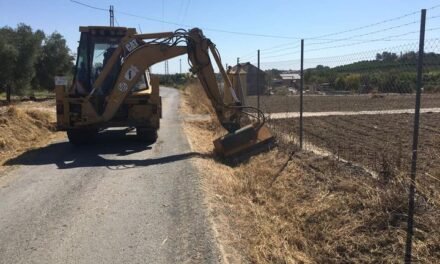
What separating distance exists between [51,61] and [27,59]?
700 centimetres

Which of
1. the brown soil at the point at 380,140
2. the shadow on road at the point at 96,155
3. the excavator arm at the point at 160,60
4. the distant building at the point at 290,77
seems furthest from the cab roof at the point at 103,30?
the distant building at the point at 290,77

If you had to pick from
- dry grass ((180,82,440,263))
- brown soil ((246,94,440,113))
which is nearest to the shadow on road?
dry grass ((180,82,440,263))

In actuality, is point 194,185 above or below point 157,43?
below

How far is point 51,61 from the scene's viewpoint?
4425 centimetres

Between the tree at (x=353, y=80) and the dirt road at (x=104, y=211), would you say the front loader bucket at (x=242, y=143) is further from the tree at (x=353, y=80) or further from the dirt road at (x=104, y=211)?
the tree at (x=353, y=80)

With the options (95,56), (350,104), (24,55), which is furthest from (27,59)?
(95,56)

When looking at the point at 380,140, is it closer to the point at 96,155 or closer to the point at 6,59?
the point at 96,155

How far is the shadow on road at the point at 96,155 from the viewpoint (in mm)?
10958

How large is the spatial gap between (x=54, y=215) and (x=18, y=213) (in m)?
0.55

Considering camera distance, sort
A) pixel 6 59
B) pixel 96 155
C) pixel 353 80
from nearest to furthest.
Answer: pixel 96 155, pixel 353 80, pixel 6 59

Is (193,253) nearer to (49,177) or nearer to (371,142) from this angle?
(49,177)

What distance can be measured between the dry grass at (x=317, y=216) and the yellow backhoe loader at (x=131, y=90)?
307 cm

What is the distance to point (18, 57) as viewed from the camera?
36.8 metres

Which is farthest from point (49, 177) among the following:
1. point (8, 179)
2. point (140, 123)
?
point (140, 123)
